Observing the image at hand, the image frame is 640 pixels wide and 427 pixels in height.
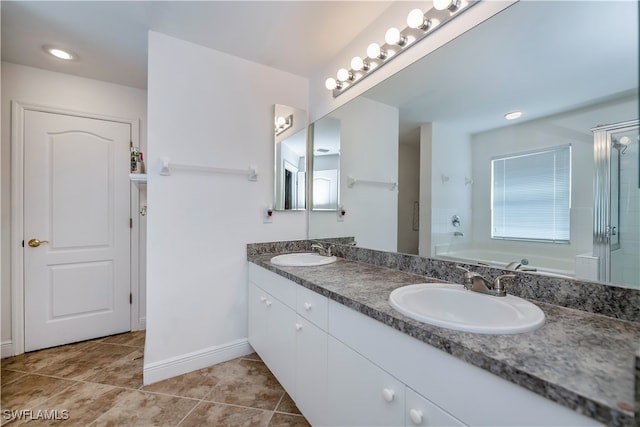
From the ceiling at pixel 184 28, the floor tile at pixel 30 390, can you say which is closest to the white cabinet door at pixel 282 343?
the floor tile at pixel 30 390

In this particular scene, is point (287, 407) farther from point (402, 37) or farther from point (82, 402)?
point (402, 37)

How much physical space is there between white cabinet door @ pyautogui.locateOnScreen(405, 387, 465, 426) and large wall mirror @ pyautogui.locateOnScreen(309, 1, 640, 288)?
0.66m

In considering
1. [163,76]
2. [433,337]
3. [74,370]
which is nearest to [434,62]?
[433,337]

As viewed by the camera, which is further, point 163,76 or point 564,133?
point 163,76

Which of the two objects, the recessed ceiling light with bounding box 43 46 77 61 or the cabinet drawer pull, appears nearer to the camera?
the cabinet drawer pull

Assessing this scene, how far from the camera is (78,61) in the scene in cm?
202

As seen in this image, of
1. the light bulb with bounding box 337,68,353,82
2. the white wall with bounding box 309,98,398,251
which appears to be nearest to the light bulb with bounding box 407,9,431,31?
the white wall with bounding box 309,98,398,251

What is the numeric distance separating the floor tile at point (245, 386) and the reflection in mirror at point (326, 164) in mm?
→ 1260

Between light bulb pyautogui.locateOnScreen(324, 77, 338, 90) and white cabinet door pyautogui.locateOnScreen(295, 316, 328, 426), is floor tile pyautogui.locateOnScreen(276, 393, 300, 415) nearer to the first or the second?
white cabinet door pyautogui.locateOnScreen(295, 316, 328, 426)

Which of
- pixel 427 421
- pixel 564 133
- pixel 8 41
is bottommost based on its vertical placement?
pixel 427 421

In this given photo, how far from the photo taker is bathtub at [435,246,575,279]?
3.08 ft

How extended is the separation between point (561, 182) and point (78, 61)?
3092 mm

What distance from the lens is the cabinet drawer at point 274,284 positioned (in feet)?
4.63

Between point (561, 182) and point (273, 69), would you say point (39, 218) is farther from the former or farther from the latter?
point (561, 182)
